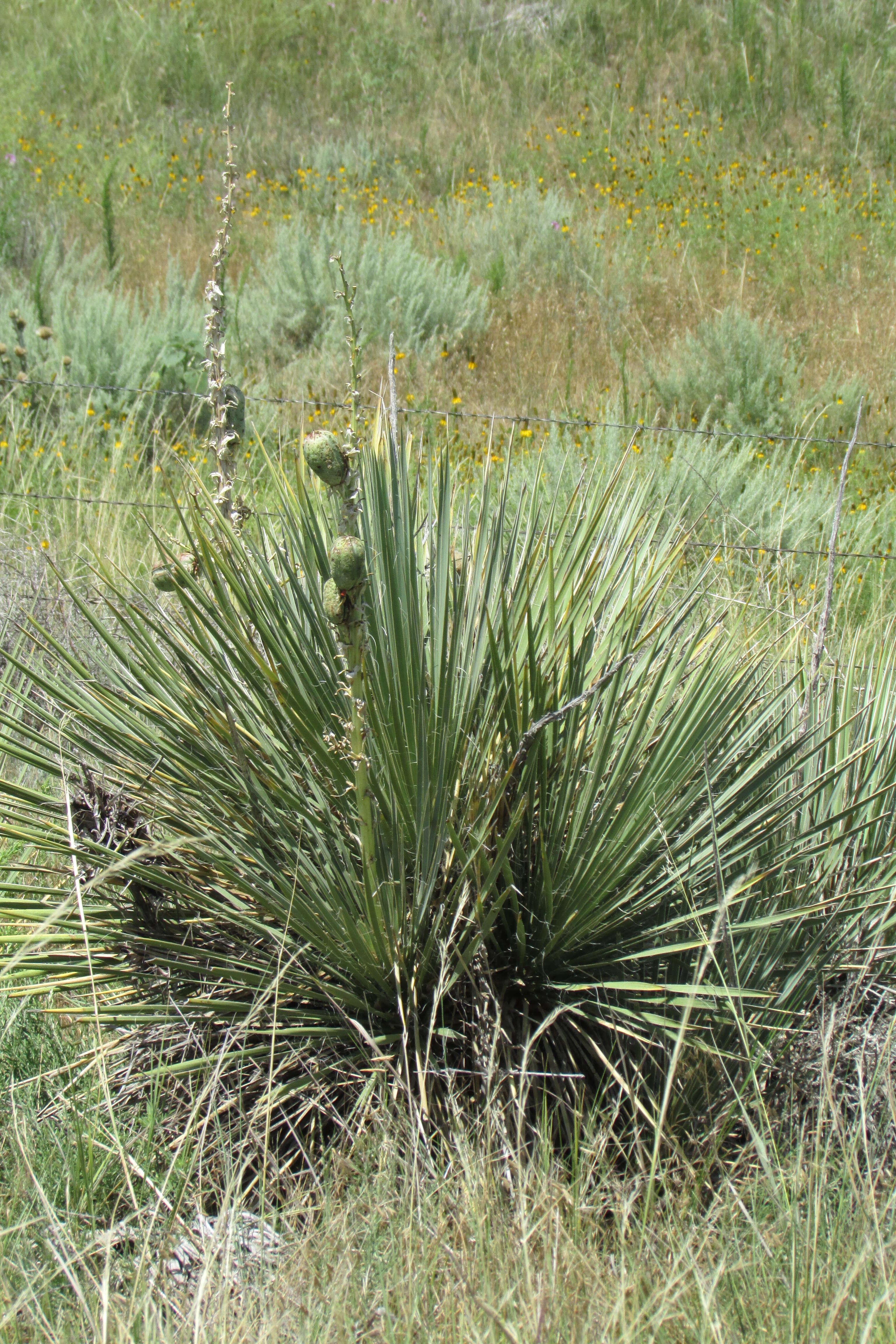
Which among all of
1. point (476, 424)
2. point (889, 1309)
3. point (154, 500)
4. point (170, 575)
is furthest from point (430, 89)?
point (889, 1309)

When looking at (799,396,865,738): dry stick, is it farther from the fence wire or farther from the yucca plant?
the fence wire

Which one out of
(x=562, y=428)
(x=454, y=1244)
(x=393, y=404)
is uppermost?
(x=393, y=404)

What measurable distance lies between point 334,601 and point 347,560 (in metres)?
0.09

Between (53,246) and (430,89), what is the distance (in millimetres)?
5402

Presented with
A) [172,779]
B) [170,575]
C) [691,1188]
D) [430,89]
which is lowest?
[691,1188]

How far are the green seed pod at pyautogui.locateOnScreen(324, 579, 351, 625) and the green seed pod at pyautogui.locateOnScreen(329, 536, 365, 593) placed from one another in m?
0.03

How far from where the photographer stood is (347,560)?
3.90 ft

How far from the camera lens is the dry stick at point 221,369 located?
1678 mm

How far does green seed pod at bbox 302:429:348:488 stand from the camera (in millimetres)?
1190

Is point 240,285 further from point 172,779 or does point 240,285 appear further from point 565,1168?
point 565,1168

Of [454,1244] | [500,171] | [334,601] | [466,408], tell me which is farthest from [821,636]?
[500,171]

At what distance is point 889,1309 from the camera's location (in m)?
1.13

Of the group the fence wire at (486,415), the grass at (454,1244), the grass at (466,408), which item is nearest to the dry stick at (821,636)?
the grass at (466,408)

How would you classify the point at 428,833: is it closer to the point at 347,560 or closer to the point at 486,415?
the point at 347,560
